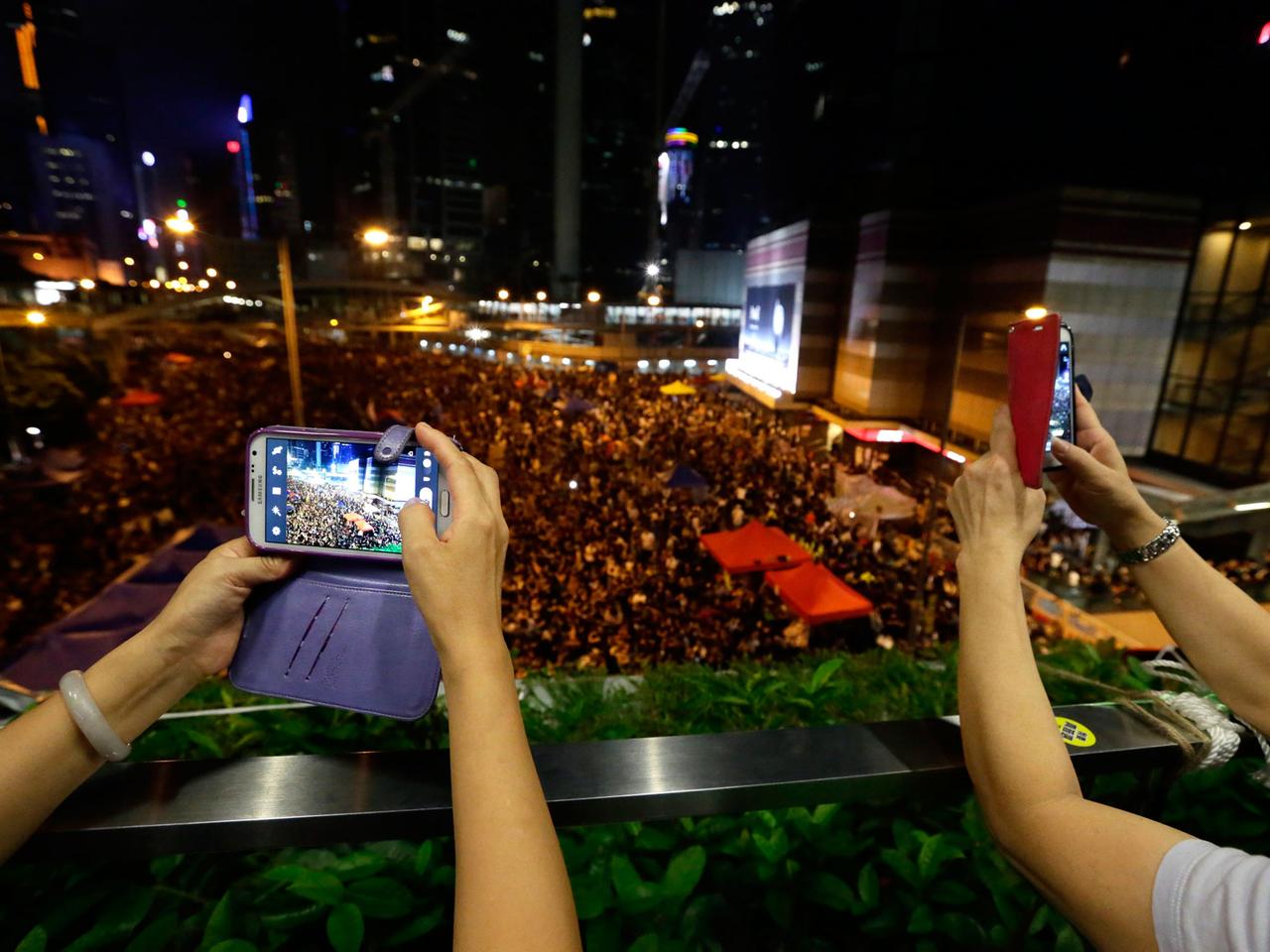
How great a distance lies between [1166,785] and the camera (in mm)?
1247

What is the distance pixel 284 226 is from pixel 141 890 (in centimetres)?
774

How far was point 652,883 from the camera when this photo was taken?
112cm

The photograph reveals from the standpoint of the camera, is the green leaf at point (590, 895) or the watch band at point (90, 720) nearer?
the watch band at point (90, 720)

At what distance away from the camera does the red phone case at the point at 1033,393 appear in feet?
3.04

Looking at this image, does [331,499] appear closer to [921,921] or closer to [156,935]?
[156,935]

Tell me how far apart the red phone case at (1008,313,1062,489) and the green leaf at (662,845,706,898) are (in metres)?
0.89

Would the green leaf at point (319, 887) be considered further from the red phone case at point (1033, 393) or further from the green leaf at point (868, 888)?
the red phone case at point (1033, 393)

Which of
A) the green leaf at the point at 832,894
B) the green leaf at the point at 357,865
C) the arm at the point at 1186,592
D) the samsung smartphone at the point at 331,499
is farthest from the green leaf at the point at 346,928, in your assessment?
the arm at the point at 1186,592

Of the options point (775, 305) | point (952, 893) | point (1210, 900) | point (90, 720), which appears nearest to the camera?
point (1210, 900)

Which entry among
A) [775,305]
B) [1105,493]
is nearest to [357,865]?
[1105,493]

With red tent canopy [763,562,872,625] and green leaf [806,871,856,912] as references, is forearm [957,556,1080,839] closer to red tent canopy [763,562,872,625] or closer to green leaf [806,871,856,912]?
green leaf [806,871,856,912]

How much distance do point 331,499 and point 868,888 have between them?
1.25 metres

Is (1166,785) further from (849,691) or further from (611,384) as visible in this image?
(611,384)

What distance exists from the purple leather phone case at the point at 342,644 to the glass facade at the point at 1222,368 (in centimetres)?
1623
